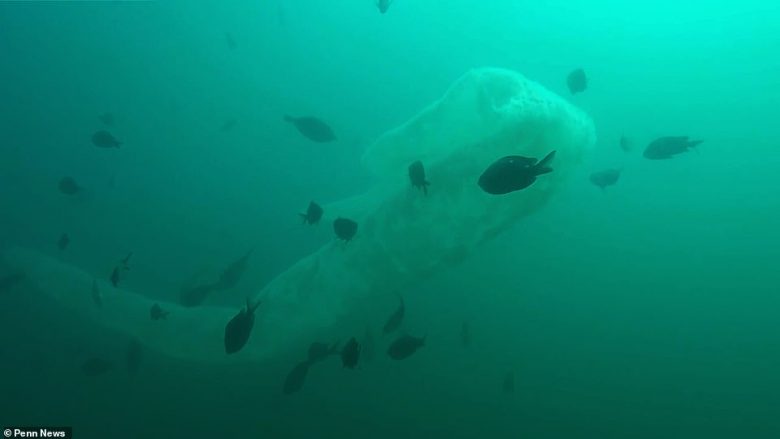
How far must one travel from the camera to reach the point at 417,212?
22.3ft

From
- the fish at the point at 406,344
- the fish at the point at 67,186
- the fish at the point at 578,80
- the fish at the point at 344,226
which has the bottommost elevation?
the fish at the point at 406,344

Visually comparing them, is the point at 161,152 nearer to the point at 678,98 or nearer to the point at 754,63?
the point at 678,98

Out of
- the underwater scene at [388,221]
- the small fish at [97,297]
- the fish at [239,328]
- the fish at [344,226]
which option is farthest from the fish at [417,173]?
the small fish at [97,297]

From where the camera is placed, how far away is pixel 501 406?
1104cm

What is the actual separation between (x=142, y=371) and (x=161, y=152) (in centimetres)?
1139

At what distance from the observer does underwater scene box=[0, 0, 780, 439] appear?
7031 millimetres

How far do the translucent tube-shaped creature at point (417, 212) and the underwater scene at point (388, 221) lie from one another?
0.04 meters

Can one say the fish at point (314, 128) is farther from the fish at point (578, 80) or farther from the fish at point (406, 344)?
the fish at point (578, 80)

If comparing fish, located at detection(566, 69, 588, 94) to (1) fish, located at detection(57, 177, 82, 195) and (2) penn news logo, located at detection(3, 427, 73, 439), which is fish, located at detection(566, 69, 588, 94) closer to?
(2) penn news logo, located at detection(3, 427, 73, 439)

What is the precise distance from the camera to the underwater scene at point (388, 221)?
7.03 m

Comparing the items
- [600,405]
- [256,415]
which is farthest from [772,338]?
[256,415]

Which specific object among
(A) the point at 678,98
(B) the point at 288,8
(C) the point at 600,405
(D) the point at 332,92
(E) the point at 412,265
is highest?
(B) the point at 288,8

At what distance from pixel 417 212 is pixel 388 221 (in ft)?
1.71

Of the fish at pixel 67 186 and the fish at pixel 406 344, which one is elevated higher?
the fish at pixel 67 186
